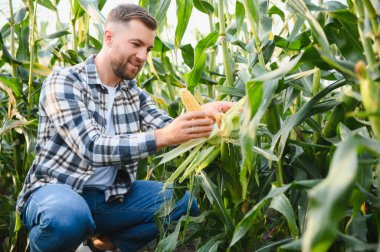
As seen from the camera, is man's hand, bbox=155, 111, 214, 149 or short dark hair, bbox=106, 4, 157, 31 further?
short dark hair, bbox=106, 4, 157, 31

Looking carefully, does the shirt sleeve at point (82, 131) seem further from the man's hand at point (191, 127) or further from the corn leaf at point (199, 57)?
the corn leaf at point (199, 57)

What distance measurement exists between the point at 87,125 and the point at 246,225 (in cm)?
86

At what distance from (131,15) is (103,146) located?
0.55 m

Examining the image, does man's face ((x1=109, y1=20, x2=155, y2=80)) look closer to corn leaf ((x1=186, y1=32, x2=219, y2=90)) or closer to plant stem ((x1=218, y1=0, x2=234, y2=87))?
corn leaf ((x1=186, y1=32, x2=219, y2=90))

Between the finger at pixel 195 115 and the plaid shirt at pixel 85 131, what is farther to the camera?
the plaid shirt at pixel 85 131

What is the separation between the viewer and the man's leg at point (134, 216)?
213 centimetres

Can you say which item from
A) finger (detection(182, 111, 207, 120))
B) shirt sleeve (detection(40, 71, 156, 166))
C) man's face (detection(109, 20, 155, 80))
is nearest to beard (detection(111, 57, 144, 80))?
man's face (detection(109, 20, 155, 80))

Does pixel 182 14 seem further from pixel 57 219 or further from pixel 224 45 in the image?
pixel 57 219

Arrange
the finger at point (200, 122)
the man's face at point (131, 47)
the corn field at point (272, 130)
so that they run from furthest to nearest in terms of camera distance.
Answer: the man's face at point (131, 47), the finger at point (200, 122), the corn field at point (272, 130)

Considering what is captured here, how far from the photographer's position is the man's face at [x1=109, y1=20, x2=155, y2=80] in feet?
6.55

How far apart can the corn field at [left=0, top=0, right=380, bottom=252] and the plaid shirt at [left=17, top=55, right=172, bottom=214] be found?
12 cm

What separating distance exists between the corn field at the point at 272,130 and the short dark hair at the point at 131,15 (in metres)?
0.07

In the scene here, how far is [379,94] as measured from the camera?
85 centimetres

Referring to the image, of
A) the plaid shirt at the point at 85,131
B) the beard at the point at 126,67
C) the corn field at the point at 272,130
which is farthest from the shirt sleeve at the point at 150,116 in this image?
the beard at the point at 126,67
